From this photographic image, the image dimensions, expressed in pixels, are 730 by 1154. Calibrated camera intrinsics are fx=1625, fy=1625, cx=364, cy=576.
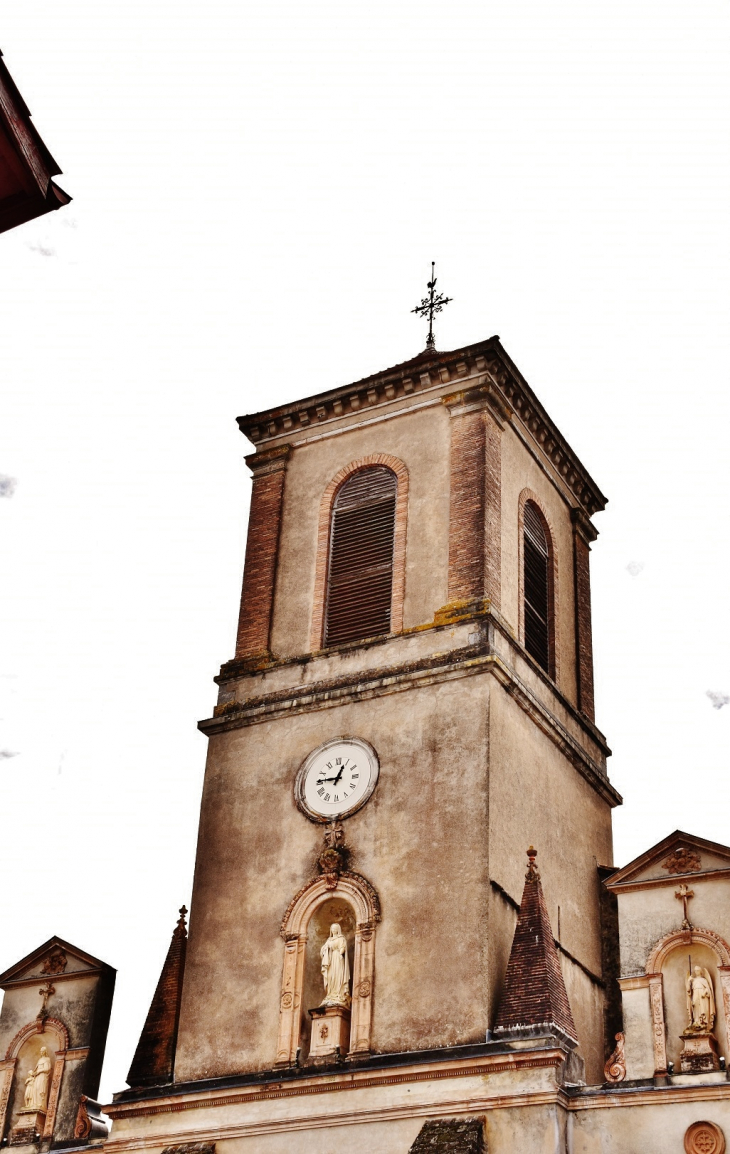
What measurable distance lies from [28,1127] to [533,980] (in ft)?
27.7

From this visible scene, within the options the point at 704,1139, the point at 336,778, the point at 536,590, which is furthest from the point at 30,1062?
the point at 536,590

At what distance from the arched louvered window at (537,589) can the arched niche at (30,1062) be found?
371 inches

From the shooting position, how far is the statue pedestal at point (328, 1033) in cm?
2139

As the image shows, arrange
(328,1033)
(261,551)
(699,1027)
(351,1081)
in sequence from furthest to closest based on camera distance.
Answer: (261,551), (328,1033), (351,1081), (699,1027)

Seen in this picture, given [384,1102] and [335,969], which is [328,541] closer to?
[335,969]

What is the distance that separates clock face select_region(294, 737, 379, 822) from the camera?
2344cm

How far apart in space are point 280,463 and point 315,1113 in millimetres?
11453

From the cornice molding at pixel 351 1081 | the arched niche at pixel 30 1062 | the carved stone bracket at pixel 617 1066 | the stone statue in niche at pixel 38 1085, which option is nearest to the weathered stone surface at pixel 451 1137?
the cornice molding at pixel 351 1081

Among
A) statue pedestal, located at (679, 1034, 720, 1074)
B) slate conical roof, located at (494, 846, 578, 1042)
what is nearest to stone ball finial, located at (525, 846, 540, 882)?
slate conical roof, located at (494, 846, 578, 1042)

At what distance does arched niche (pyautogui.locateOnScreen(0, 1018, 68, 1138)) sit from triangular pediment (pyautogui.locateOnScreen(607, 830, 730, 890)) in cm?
892

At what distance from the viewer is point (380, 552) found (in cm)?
2605

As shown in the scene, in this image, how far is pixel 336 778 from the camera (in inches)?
936

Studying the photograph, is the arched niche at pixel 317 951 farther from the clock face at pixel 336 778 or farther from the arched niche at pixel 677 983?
the arched niche at pixel 677 983

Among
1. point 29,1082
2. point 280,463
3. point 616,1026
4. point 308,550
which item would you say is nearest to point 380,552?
point 308,550
